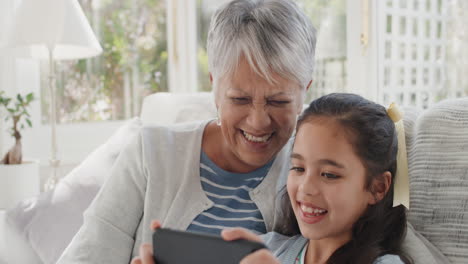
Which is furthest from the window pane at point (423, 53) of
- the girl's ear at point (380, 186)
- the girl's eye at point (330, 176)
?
the girl's eye at point (330, 176)

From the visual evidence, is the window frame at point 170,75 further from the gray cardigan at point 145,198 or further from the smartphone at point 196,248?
the smartphone at point 196,248

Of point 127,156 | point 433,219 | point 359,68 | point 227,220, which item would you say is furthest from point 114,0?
point 433,219

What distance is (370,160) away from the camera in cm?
122

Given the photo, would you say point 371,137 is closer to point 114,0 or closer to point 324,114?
point 324,114

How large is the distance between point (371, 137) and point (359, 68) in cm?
213

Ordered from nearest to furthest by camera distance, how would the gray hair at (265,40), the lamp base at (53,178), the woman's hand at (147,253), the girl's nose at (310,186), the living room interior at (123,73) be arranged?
1. the woman's hand at (147,253)
2. the girl's nose at (310,186)
3. the gray hair at (265,40)
4. the living room interior at (123,73)
5. the lamp base at (53,178)

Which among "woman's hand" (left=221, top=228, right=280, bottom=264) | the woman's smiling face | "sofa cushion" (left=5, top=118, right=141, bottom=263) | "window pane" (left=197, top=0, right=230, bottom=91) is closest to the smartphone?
"woman's hand" (left=221, top=228, right=280, bottom=264)

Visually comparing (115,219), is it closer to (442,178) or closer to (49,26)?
(442,178)

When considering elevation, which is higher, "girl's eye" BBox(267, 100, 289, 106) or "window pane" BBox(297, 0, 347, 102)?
"window pane" BBox(297, 0, 347, 102)

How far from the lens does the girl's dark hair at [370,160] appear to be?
47.3 inches

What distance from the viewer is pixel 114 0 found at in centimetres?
Result: 350

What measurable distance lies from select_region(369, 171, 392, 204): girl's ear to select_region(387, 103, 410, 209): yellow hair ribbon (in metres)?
0.02

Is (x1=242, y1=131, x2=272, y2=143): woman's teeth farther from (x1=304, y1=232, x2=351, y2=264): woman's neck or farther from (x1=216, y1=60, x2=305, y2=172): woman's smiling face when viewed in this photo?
(x1=304, y1=232, x2=351, y2=264): woman's neck

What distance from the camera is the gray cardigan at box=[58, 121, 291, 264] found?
53.8 inches
